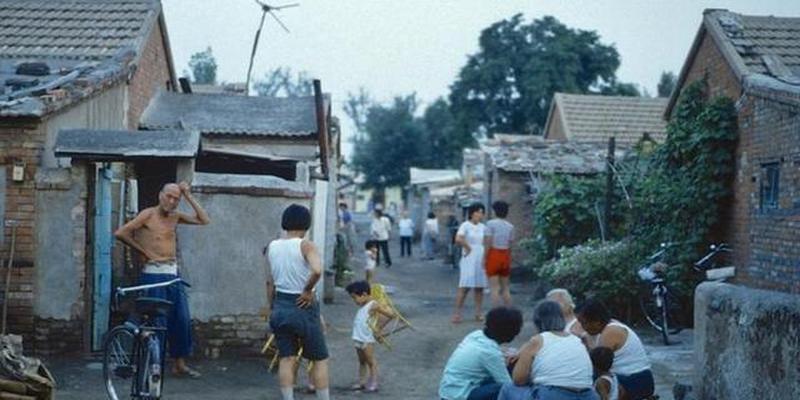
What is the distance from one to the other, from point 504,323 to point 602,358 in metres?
0.86

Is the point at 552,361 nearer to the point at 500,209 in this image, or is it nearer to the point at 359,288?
the point at 359,288

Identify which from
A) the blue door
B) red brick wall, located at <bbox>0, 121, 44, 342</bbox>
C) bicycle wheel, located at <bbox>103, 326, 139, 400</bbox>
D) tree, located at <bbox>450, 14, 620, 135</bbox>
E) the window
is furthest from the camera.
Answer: tree, located at <bbox>450, 14, 620, 135</bbox>

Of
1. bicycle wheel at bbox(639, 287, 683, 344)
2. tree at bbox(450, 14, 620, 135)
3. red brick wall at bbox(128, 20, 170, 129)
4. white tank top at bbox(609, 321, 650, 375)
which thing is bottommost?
bicycle wheel at bbox(639, 287, 683, 344)

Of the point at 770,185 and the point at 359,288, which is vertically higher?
the point at 770,185

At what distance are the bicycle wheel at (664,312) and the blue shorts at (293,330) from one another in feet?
20.2

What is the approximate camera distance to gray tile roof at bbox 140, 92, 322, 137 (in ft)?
49.2

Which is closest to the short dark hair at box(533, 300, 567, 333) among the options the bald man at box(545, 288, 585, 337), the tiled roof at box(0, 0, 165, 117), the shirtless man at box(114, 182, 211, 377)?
the bald man at box(545, 288, 585, 337)

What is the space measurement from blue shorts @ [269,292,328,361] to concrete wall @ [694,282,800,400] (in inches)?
125

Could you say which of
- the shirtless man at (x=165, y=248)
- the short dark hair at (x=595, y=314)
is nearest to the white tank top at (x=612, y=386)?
the short dark hair at (x=595, y=314)

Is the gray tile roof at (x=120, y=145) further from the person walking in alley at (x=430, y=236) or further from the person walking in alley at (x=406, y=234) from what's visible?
the person walking in alley at (x=406, y=234)

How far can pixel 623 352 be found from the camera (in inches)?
299

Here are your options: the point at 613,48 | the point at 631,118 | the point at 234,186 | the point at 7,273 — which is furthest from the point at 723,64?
the point at 613,48

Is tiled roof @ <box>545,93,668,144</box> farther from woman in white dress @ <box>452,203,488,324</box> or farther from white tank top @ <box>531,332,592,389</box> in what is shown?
white tank top @ <box>531,332,592,389</box>

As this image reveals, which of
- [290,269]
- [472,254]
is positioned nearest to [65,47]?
[472,254]
